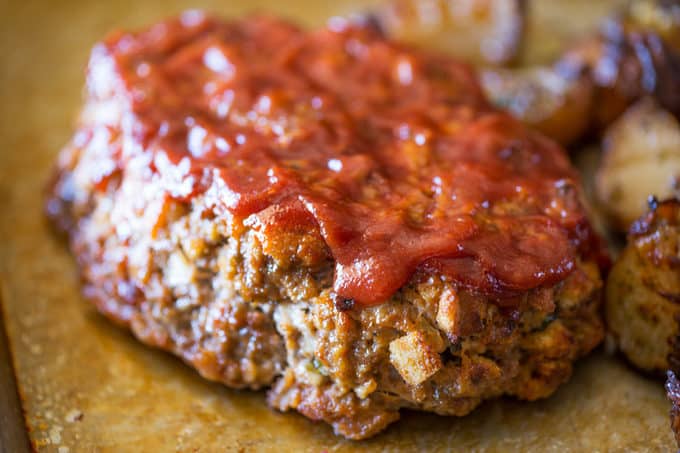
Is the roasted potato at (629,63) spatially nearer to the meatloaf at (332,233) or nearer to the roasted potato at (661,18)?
the roasted potato at (661,18)

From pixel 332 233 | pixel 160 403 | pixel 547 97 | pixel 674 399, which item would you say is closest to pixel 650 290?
pixel 674 399

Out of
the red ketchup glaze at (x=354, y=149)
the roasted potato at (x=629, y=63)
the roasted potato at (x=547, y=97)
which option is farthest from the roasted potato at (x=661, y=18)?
the red ketchup glaze at (x=354, y=149)

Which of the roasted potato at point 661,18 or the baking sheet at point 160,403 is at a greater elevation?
the roasted potato at point 661,18

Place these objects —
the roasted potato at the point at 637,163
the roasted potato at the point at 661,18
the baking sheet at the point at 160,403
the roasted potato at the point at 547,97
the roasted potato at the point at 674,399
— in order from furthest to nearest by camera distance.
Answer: the roasted potato at the point at 661,18, the roasted potato at the point at 547,97, the roasted potato at the point at 637,163, the baking sheet at the point at 160,403, the roasted potato at the point at 674,399

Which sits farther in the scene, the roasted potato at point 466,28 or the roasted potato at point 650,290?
the roasted potato at point 466,28

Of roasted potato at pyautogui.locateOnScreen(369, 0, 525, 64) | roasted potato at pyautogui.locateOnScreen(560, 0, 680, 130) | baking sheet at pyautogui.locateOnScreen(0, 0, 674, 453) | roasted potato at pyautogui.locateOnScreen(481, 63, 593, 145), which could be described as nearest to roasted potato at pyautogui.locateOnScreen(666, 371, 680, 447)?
baking sheet at pyautogui.locateOnScreen(0, 0, 674, 453)

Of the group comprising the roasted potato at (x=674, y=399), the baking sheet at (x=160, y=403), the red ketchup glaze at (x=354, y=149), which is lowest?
the baking sheet at (x=160, y=403)

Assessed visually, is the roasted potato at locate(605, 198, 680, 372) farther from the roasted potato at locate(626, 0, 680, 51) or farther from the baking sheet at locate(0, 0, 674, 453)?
the roasted potato at locate(626, 0, 680, 51)

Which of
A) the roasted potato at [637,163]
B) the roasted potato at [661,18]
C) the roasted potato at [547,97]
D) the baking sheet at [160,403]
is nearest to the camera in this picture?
the baking sheet at [160,403]

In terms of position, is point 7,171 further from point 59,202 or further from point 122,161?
point 122,161
